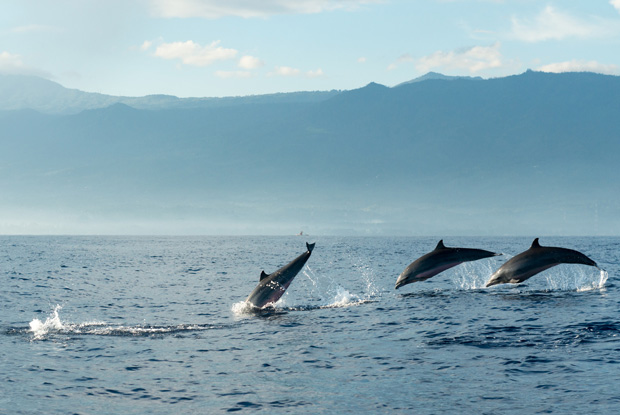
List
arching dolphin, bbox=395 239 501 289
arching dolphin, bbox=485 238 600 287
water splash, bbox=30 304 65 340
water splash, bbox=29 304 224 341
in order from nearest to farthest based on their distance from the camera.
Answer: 1. water splash, bbox=30 304 65 340
2. water splash, bbox=29 304 224 341
3. arching dolphin, bbox=485 238 600 287
4. arching dolphin, bbox=395 239 501 289

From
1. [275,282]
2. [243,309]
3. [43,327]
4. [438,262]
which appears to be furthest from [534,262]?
[43,327]

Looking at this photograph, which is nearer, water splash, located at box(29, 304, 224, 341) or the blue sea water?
the blue sea water

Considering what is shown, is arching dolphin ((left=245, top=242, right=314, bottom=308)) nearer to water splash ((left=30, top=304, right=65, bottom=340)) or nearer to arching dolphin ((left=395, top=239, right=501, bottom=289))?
arching dolphin ((left=395, top=239, right=501, bottom=289))

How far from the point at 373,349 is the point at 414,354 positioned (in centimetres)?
166

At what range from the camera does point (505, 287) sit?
45.8m

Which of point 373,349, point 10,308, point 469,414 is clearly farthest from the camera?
point 10,308

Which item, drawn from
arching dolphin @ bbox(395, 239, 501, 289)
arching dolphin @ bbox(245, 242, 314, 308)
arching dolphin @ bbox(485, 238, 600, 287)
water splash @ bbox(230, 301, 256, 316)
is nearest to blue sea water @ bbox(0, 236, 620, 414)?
water splash @ bbox(230, 301, 256, 316)

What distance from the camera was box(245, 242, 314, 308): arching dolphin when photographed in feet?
106

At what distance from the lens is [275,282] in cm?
3322

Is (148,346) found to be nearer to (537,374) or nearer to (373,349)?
(373,349)

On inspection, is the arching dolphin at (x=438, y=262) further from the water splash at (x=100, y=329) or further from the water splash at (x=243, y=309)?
the water splash at (x=100, y=329)

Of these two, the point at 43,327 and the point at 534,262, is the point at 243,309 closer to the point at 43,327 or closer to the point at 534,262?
the point at 43,327

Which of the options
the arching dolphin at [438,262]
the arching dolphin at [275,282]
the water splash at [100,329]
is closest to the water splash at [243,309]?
the arching dolphin at [275,282]

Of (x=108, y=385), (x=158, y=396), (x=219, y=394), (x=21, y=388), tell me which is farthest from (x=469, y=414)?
(x=21, y=388)
